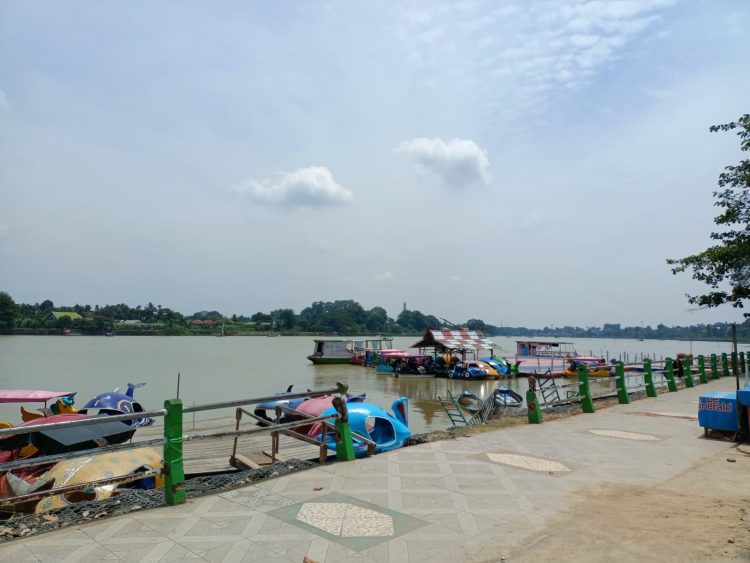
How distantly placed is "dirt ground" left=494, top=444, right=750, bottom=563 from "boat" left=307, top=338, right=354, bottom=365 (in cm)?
5439

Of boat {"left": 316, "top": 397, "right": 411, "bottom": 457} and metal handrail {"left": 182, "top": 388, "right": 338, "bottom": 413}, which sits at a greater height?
metal handrail {"left": 182, "top": 388, "right": 338, "bottom": 413}

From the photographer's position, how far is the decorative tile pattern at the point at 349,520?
5230mm

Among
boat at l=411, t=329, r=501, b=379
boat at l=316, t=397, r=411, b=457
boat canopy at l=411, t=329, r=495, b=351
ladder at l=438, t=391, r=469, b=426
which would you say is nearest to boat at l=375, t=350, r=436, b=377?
boat at l=411, t=329, r=501, b=379

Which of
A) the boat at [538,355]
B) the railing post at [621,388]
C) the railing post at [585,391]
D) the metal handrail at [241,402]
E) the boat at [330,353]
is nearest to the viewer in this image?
the metal handrail at [241,402]

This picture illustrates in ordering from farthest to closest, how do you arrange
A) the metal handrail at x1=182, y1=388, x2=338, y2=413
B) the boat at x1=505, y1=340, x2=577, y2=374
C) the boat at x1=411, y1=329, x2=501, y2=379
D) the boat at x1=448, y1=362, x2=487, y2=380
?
the boat at x1=505, y1=340, x2=577, y2=374, the boat at x1=411, y1=329, x2=501, y2=379, the boat at x1=448, y1=362, x2=487, y2=380, the metal handrail at x1=182, y1=388, x2=338, y2=413

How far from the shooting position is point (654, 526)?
223 inches

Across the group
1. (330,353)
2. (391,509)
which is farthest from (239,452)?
(330,353)

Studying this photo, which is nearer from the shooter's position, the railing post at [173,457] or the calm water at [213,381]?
the railing post at [173,457]

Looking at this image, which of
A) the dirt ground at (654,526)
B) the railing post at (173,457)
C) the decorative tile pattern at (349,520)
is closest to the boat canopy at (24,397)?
the railing post at (173,457)

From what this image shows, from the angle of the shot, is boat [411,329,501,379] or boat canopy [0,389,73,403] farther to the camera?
boat [411,329,501,379]

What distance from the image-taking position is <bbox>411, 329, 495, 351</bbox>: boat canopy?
1892 inches

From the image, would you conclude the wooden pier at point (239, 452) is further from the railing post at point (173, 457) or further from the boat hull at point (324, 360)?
the boat hull at point (324, 360)

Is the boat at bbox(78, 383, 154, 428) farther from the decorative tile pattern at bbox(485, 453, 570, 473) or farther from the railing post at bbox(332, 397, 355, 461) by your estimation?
the decorative tile pattern at bbox(485, 453, 570, 473)

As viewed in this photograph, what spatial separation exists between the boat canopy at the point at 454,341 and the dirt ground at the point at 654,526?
1593 inches
